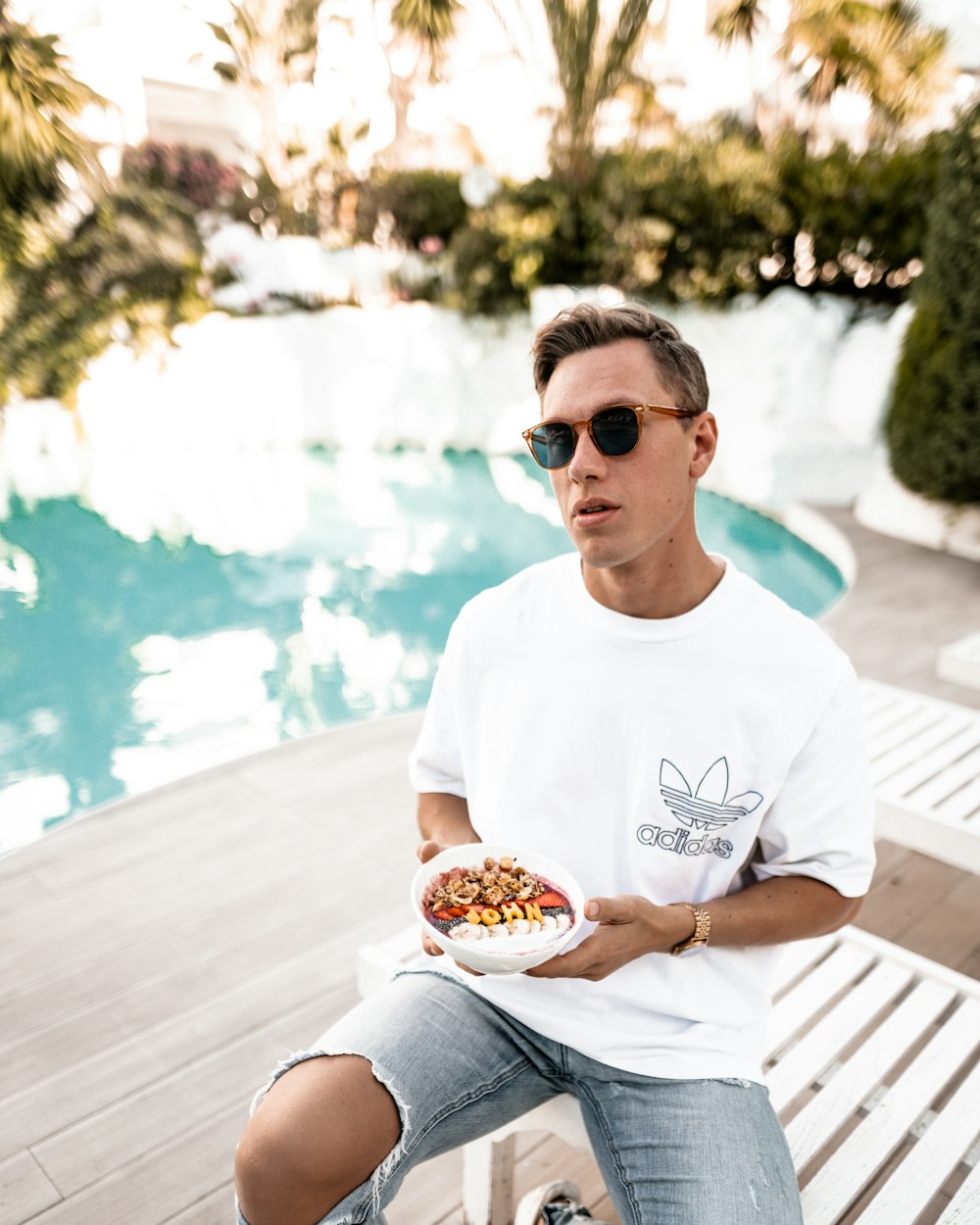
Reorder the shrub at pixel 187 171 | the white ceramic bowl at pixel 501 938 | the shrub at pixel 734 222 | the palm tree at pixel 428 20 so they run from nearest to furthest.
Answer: the white ceramic bowl at pixel 501 938
the shrub at pixel 734 222
the shrub at pixel 187 171
the palm tree at pixel 428 20

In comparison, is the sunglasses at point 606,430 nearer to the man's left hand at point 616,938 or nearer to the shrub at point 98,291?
the man's left hand at point 616,938

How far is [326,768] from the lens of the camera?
3.30 metres

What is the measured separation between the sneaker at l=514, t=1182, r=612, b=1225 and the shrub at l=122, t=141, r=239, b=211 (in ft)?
41.6

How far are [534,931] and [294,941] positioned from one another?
142 cm

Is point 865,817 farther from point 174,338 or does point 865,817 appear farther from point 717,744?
point 174,338

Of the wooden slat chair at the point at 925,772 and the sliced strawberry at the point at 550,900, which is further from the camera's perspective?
the wooden slat chair at the point at 925,772

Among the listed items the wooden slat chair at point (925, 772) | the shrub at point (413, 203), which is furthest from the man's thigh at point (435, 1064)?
the shrub at point (413, 203)

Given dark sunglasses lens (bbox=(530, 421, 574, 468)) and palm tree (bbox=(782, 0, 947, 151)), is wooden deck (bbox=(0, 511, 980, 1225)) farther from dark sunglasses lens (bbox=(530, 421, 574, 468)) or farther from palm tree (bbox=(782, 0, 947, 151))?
palm tree (bbox=(782, 0, 947, 151))

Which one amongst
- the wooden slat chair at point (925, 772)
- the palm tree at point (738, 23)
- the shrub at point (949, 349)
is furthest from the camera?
the palm tree at point (738, 23)

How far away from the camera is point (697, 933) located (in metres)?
1.29

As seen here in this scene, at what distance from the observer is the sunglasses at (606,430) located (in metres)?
1.32

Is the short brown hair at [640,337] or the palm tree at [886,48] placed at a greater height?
the palm tree at [886,48]

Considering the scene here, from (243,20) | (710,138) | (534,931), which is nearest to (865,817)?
(534,931)

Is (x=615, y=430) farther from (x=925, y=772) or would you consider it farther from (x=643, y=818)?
(x=925, y=772)
